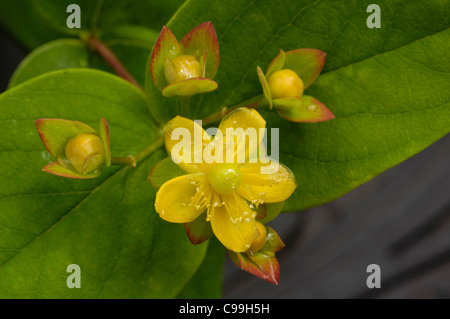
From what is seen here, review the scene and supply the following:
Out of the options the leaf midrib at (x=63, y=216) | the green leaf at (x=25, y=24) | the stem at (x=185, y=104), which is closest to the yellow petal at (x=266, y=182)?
the stem at (x=185, y=104)

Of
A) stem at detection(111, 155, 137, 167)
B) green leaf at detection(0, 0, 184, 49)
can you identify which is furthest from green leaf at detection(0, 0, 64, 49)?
stem at detection(111, 155, 137, 167)

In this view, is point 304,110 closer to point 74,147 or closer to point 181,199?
point 181,199

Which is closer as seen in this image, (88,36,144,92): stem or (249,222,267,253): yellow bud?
(249,222,267,253): yellow bud

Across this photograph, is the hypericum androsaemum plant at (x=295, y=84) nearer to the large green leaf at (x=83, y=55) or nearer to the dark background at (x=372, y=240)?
the large green leaf at (x=83, y=55)

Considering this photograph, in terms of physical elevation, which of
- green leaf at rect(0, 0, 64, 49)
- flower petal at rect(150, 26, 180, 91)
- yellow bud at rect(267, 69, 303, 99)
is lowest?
yellow bud at rect(267, 69, 303, 99)

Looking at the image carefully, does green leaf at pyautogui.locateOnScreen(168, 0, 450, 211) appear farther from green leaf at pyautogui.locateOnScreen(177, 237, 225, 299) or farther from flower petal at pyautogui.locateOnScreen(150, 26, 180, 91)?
green leaf at pyautogui.locateOnScreen(177, 237, 225, 299)
